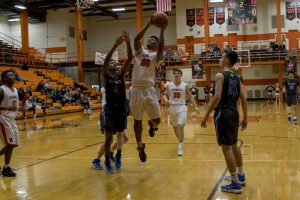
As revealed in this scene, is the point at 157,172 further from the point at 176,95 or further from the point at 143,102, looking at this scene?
the point at 176,95

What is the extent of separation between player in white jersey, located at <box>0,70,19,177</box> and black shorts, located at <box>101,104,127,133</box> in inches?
61.8

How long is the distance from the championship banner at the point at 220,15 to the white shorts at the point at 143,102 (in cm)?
2965

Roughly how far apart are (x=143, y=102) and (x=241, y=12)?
82.7 feet

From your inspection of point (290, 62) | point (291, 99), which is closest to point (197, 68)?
point (290, 62)

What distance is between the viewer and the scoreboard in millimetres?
29250

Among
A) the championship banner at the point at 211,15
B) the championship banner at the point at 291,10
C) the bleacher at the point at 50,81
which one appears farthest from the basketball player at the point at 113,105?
the championship banner at the point at 291,10

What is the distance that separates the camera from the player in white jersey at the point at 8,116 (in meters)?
6.57

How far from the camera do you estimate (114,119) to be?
657cm

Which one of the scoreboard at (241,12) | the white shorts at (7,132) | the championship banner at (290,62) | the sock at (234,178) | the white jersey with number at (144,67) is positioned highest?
the scoreboard at (241,12)

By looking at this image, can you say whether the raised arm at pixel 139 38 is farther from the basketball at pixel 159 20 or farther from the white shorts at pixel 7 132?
the white shorts at pixel 7 132

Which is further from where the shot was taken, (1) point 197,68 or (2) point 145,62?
(1) point 197,68

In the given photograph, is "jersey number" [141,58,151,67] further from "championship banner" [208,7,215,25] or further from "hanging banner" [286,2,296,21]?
"hanging banner" [286,2,296,21]

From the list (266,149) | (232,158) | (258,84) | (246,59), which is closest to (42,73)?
(246,59)

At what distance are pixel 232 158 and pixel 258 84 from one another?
3068cm
